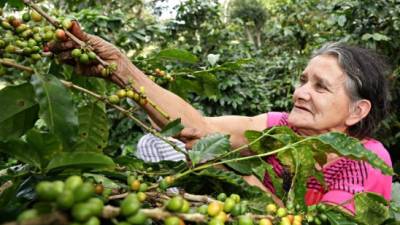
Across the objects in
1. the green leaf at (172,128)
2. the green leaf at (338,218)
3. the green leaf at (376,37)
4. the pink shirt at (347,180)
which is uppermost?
the green leaf at (172,128)

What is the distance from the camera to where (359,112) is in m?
1.77

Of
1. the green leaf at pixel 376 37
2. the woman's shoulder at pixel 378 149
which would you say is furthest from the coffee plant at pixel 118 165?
the green leaf at pixel 376 37

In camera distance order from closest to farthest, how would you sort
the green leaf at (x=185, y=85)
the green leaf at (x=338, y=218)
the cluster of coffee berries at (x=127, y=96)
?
the green leaf at (x=338, y=218) < the cluster of coffee berries at (x=127, y=96) < the green leaf at (x=185, y=85)

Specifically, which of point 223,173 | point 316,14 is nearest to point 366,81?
point 223,173

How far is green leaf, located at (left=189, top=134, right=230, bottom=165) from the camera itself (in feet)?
2.83

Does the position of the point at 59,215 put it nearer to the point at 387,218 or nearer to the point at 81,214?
the point at 81,214

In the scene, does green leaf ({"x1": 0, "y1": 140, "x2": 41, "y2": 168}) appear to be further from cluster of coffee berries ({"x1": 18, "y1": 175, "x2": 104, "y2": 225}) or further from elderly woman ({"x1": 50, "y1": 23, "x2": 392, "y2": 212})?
elderly woman ({"x1": 50, "y1": 23, "x2": 392, "y2": 212})

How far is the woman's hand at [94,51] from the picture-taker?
100cm

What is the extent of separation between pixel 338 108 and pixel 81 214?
1.48 meters

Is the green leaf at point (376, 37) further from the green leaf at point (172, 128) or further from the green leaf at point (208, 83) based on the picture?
the green leaf at point (172, 128)

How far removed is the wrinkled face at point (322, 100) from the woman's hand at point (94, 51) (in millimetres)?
814

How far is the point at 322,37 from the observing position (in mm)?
4156

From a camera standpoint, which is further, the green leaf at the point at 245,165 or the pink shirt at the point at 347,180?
the pink shirt at the point at 347,180

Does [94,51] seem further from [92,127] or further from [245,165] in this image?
[245,165]
